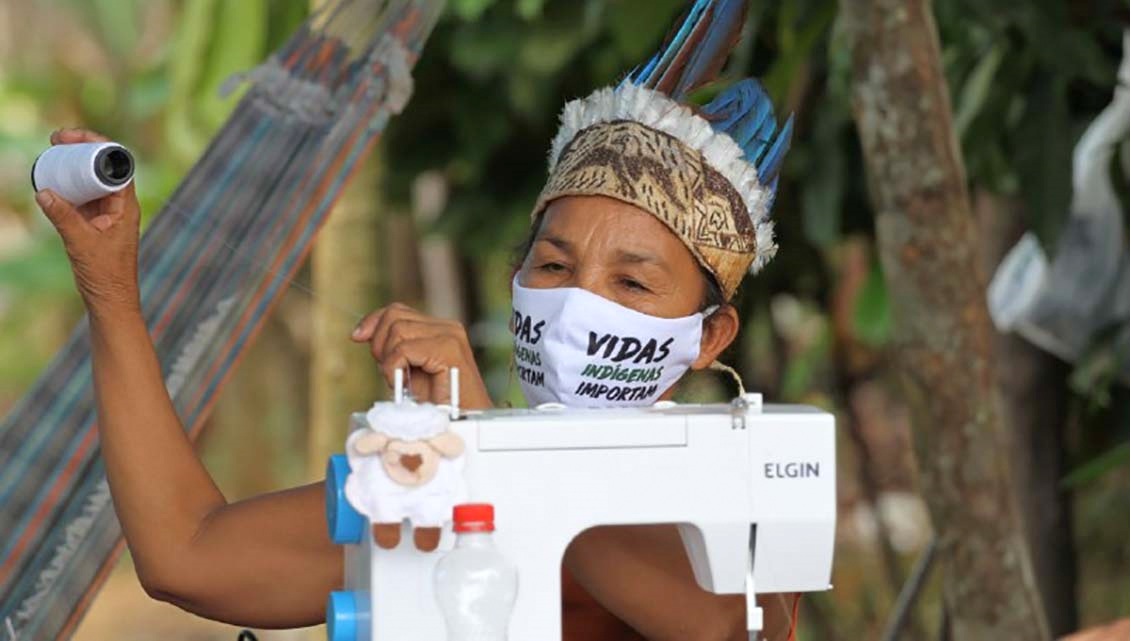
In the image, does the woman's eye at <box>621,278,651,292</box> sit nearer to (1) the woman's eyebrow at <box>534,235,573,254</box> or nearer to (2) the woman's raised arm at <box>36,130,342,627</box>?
(1) the woman's eyebrow at <box>534,235,573,254</box>

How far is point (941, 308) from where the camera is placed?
3051mm

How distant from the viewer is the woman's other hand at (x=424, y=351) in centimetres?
168

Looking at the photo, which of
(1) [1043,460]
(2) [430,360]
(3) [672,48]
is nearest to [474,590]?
(2) [430,360]

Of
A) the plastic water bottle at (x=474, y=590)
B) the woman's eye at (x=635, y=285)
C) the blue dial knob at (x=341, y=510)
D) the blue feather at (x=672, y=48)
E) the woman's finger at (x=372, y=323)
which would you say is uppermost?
the blue feather at (x=672, y=48)

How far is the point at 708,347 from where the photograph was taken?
2117mm

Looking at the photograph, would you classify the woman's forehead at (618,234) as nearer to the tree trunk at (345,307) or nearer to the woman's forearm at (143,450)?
the woman's forearm at (143,450)

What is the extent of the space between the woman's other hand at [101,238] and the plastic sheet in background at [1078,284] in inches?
115

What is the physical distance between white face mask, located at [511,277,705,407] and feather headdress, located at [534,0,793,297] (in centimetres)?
11

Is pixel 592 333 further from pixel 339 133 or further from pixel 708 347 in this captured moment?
pixel 339 133

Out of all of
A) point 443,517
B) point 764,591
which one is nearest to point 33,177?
point 443,517

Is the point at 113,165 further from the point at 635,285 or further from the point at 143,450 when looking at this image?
the point at 635,285

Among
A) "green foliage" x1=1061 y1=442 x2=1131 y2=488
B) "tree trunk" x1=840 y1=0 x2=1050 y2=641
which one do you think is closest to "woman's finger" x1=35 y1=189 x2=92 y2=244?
"tree trunk" x1=840 y1=0 x2=1050 y2=641

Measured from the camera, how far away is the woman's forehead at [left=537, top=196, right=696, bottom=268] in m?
2.00

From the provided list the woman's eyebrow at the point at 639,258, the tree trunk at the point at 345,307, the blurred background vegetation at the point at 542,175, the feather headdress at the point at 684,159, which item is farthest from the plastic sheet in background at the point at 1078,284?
the woman's eyebrow at the point at 639,258
